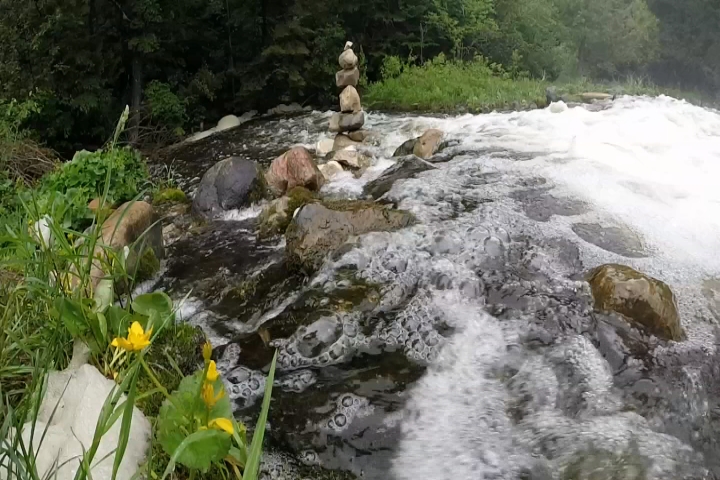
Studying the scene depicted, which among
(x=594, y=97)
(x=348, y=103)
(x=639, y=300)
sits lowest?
(x=594, y=97)

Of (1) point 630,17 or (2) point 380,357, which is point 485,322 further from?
(1) point 630,17

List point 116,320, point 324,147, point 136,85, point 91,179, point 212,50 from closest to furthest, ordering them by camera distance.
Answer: point 116,320, point 91,179, point 324,147, point 136,85, point 212,50

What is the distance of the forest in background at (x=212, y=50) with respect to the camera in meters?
8.52

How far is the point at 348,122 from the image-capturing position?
8406 millimetres

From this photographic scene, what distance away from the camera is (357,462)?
242 centimetres

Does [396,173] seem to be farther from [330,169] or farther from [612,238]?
[612,238]

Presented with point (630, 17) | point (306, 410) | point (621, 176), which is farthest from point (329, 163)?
point (630, 17)

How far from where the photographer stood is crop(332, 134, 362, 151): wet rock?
7.89 m

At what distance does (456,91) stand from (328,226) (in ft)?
26.5

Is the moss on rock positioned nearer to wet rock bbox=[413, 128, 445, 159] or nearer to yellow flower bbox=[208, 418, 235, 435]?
wet rock bbox=[413, 128, 445, 159]

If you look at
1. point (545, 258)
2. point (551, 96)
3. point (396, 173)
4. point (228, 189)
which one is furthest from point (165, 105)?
point (545, 258)

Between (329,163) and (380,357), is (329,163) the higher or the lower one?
the lower one

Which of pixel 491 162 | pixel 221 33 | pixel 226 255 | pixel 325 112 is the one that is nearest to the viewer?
pixel 226 255

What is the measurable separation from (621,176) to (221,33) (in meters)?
9.77
